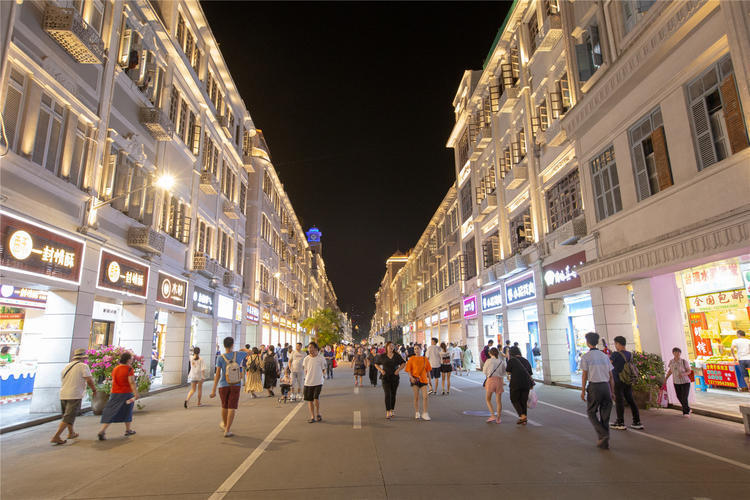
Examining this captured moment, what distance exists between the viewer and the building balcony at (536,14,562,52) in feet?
57.2

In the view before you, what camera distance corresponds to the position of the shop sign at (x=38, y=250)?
9594 millimetres

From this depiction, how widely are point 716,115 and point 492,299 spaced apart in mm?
17983

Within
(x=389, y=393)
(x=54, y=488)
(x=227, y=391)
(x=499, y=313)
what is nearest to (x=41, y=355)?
(x=227, y=391)

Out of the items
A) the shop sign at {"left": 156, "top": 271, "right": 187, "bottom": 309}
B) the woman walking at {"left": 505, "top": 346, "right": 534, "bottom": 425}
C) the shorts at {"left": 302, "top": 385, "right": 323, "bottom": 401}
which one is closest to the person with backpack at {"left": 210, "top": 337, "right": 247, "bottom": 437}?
the shorts at {"left": 302, "top": 385, "right": 323, "bottom": 401}

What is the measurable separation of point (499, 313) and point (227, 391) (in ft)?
64.5

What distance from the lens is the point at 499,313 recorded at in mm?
25578

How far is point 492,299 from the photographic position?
26469 millimetres

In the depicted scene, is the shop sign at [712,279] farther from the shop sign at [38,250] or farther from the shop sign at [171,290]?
the shop sign at [171,290]

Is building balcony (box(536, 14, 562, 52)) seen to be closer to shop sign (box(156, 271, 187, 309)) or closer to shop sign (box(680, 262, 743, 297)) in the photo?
shop sign (box(680, 262, 743, 297))

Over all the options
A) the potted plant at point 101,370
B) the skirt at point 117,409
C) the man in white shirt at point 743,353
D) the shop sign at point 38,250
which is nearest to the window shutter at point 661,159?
the man in white shirt at point 743,353

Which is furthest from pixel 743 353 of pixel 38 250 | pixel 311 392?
pixel 38 250

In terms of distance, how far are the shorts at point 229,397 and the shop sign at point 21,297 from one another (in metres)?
7.90

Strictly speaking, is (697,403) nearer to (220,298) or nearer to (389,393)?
(389,393)

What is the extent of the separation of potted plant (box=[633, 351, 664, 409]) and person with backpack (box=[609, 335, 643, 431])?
6.80 feet
